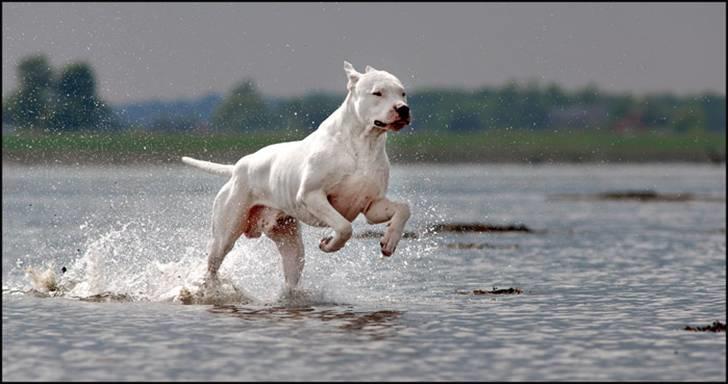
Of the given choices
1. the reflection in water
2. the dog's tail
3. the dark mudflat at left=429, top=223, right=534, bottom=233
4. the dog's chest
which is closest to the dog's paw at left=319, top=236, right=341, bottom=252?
the dog's chest

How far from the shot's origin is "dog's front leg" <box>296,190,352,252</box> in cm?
1502

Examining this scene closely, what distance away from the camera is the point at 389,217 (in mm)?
15336

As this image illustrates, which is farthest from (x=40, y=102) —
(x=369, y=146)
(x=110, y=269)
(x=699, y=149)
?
(x=699, y=149)

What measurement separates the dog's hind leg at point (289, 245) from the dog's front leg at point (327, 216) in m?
1.35

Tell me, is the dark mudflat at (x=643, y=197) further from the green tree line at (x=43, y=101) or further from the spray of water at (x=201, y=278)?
the spray of water at (x=201, y=278)

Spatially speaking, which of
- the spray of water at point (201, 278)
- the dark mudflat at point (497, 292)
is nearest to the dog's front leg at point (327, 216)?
the spray of water at point (201, 278)

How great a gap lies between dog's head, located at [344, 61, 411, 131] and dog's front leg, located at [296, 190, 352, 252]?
0.94 meters

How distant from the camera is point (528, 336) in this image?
46.5 feet

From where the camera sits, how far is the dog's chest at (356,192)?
1523cm

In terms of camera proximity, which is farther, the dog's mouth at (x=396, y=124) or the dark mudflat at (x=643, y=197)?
the dark mudflat at (x=643, y=197)

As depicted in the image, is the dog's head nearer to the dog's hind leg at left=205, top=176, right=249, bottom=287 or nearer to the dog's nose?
the dog's nose

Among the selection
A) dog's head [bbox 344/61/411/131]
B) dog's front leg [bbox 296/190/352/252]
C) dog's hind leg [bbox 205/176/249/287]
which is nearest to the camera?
dog's head [bbox 344/61/411/131]

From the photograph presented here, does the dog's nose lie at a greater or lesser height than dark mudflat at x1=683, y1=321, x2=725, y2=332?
greater

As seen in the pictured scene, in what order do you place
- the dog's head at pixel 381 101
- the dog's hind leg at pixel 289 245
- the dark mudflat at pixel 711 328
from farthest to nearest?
the dog's hind leg at pixel 289 245, the dog's head at pixel 381 101, the dark mudflat at pixel 711 328
